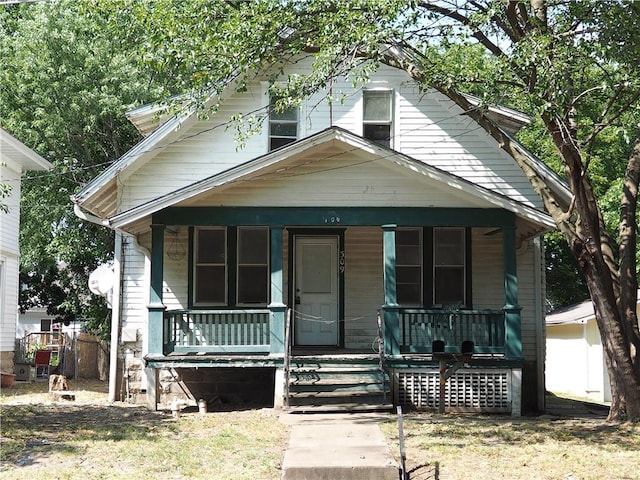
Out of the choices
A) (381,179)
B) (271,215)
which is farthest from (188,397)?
(381,179)

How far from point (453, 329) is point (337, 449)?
562cm

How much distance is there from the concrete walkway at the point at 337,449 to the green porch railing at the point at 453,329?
2.09 m

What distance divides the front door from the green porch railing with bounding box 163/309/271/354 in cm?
175

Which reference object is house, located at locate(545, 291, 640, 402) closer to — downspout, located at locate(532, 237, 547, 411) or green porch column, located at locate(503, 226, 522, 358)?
downspout, located at locate(532, 237, 547, 411)

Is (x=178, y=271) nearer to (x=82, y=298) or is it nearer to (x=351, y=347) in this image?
(x=351, y=347)

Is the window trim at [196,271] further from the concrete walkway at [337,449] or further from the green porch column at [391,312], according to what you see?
the concrete walkway at [337,449]

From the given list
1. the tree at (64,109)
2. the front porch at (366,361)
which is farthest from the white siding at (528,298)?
the tree at (64,109)

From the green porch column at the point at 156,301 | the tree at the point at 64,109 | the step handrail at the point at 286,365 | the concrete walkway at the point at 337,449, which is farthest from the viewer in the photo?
the tree at the point at 64,109

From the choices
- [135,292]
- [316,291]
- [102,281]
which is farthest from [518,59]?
[102,281]

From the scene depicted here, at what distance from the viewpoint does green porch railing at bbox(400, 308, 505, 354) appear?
15.2 meters

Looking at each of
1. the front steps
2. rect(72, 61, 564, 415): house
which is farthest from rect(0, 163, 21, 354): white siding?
the front steps

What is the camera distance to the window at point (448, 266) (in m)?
17.2

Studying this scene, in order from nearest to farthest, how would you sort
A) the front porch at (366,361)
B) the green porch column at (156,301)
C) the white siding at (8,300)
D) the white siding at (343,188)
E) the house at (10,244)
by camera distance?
the front porch at (366,361) < the green porch column at (156,301) < the white siding at (343,188) < the house at (10,244) < the white siding at (8,300)

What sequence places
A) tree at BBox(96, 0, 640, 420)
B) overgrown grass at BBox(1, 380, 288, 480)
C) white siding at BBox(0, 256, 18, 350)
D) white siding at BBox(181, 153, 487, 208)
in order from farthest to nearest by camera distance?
white siding at BBox(0, 256, 18, 350) < white siding at BBox(181, 153, 487, 208) < tree at BBox(96, 0, 640, 420) < overgrown grass at BBox(1, 380, 288, 480)
